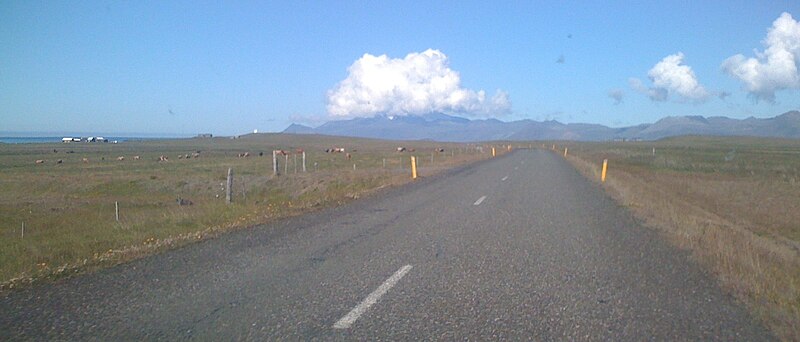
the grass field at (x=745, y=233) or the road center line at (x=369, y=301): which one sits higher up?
the road center line at (x=369, y=301)

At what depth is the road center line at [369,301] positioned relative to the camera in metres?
5.66

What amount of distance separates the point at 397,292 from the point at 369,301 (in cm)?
49

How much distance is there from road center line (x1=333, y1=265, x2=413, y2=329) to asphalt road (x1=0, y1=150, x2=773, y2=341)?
0.01 m

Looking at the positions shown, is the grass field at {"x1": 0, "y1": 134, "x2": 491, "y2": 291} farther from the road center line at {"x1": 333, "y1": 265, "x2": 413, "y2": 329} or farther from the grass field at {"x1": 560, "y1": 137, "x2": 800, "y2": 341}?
the grass field at {"x1": 560, "y1": 137, "x2": 800, "y2": 341}

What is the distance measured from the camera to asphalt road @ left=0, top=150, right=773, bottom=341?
5496mm

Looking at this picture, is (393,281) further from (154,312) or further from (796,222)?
(796,222)

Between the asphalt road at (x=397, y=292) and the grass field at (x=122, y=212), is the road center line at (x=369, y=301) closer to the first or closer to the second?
the asphalt road at (x=397, y=292)

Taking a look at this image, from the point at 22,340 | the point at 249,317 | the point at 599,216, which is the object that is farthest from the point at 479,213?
the point at 22,340

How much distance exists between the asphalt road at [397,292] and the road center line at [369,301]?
13mm

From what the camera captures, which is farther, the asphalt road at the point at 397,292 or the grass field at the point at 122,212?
the grass field at the point at 122,212

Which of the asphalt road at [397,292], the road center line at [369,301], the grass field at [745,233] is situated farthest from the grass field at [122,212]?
the grass field at [745,233]

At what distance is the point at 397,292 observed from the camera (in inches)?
267

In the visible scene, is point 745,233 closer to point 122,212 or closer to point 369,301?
point 369,301

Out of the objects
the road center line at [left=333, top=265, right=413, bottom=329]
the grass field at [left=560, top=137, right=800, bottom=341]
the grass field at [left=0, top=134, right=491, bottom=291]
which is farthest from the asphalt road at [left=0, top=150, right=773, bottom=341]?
the grass field at [left=0, top=134, right=491, bottom=291]
